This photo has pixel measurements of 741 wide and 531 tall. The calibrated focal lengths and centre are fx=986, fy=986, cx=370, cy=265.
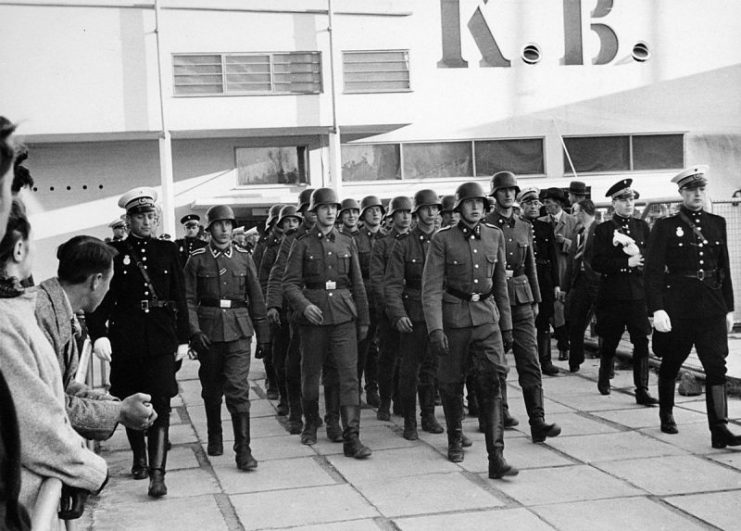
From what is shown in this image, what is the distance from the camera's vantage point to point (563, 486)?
20.4 feet

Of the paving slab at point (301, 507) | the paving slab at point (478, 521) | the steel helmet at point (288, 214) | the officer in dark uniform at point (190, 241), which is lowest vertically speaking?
the paving slab at point (301, 507)

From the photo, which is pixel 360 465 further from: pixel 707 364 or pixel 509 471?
pixel 707 364

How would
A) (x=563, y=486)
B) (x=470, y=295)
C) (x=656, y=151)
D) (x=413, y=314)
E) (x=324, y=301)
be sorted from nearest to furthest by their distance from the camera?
(x=563, y=486) → (x=470, y=295) → (x=324, y=301) → (x=413, y=314) → (x=656, y=151)

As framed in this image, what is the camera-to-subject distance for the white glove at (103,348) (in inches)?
257

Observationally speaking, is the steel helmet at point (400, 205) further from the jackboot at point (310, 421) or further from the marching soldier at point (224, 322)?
the jackboot at point (310, 421)

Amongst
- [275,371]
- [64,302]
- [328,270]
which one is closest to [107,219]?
[275,371]

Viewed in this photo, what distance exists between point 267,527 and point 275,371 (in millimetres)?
4678

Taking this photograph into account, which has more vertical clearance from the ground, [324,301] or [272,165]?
[272,165]

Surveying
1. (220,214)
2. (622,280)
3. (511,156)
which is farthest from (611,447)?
(511,156)

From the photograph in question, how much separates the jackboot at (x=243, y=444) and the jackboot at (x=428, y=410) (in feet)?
5.42

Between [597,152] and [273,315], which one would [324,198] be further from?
[597,152]

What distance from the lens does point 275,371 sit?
10250 millimetres

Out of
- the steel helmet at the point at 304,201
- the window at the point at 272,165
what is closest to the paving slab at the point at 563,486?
the steel helmet at the point at 304,201

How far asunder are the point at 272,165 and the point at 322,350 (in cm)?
1699
